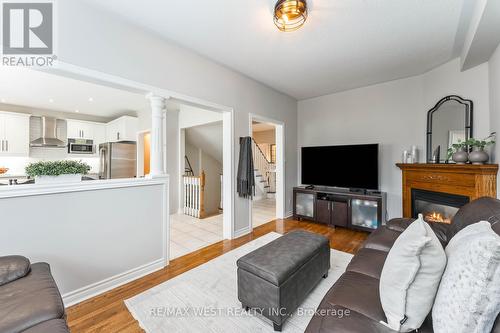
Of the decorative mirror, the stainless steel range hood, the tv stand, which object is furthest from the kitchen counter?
the stainless steel range hood

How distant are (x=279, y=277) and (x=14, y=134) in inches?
240

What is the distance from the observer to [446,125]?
9.94 feet

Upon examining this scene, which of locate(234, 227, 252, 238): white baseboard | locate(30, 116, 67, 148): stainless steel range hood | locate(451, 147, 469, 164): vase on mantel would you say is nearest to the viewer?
locate(451, 147, 469, 164): vase on mantel

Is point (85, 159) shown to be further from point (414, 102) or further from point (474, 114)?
point (474, 114)

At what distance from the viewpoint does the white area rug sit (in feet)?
5.24

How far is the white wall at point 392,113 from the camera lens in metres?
2.76

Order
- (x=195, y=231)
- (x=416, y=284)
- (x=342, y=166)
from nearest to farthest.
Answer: (x=416, y=284)
(x=195, y=231)
(x=342, y=166)

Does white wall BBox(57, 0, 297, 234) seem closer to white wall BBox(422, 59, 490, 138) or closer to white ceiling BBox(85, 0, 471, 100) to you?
white ceiling BBox(85, 0, 471, 100)

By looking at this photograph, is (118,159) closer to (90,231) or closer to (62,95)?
(62,95)

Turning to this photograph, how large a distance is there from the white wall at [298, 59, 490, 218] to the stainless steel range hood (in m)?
5.82

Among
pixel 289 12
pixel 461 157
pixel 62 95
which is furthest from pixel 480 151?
pixel 62 95

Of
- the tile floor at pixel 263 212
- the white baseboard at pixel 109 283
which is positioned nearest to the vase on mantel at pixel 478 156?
the tile floor at pixel 263 212

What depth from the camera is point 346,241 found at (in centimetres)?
325

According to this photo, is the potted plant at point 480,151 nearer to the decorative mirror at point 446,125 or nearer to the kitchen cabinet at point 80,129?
the decorative mirror at point 446,125
